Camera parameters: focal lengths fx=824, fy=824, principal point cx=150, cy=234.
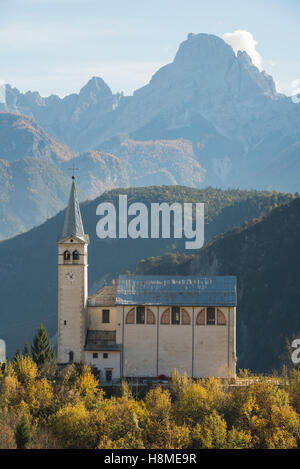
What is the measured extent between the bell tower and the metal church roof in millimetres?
4367

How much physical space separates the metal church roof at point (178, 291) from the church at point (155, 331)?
0.35 ft

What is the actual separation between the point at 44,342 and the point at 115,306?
9.47 m

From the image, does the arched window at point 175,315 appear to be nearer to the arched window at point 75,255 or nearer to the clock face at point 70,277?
the clock face at point 70,277

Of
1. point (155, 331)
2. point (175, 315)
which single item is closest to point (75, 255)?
point (155, 331)

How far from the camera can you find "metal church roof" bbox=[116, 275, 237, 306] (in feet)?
290

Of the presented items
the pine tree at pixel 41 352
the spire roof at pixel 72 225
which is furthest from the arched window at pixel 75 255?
the pine tree at pixel 41 352

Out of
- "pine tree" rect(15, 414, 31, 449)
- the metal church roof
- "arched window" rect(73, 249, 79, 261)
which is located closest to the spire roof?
"arched window" rect(73, 249, 79, 261)

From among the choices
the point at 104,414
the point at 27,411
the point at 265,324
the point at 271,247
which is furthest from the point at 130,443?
the point at 271,247

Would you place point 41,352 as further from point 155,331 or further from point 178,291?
point 178,291

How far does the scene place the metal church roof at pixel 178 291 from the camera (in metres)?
88.4

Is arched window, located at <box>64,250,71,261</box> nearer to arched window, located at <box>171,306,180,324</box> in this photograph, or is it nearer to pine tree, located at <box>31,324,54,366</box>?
pine tree, located at <box>31,324,54,366</box>

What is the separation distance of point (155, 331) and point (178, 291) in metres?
4.99

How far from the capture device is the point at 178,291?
89.5 meters

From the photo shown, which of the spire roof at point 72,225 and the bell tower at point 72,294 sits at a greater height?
the spire roof at point 72,225
